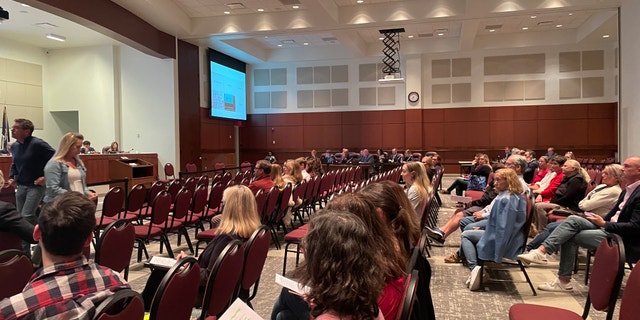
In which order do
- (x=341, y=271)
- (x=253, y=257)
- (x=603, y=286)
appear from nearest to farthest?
(x=341, y=271) < (x=603, y=286) < (x=253, y=257)

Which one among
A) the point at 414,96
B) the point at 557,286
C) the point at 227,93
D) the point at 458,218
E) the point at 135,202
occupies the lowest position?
the point at 557,286

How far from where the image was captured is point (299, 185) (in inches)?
264

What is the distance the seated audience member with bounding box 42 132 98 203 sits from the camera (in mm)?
Result: 4332

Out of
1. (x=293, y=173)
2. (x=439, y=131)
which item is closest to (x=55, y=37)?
(x=293, y=173)

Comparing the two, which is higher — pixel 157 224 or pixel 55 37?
pixel 55 37

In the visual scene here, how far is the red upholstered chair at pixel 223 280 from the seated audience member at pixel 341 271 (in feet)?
3.10

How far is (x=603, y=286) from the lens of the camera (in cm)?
244

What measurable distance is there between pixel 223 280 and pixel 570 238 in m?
3.41

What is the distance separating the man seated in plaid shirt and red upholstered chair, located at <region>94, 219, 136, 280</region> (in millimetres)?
1359

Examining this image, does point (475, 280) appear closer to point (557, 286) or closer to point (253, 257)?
point (557, 286)

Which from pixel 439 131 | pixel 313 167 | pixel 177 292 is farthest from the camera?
pixel 439 131

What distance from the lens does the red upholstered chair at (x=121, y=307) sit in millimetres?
1467

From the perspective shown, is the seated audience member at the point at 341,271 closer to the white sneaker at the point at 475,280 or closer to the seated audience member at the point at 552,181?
the white sneaker at the point at 475,280

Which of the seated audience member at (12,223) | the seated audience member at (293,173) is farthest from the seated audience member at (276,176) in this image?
the seated audience member at (12,223)
